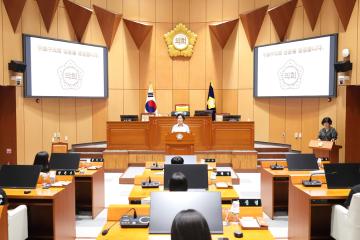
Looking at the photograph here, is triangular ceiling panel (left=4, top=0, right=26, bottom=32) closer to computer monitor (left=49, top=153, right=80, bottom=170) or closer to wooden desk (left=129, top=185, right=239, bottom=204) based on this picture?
computer monitor (left=49, top=153, right=80, bottom=170)

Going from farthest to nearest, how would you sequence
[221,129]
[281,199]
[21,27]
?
[221,129] → [21,27] → [281,199]

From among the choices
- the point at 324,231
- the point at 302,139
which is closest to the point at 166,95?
the point at 302,139

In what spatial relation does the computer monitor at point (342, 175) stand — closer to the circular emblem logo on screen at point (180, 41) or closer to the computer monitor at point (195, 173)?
the computer monitor at point (195, 173)

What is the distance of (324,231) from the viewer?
5762 millimetres

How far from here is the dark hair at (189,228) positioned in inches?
88.9

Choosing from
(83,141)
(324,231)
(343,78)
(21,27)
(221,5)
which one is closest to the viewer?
(324,231)

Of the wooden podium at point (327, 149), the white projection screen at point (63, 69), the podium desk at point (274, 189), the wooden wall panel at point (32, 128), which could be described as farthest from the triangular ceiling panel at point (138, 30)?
the podium desk at point (274, 189)

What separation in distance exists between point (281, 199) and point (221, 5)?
8.72 metres

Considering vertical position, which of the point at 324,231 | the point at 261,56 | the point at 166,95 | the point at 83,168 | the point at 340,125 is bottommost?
the point at 324,231

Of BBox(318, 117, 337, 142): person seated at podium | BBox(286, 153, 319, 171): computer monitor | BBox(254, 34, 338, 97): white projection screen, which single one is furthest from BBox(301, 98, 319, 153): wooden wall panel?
BBox(286, 153, 319, 171): computer monitor

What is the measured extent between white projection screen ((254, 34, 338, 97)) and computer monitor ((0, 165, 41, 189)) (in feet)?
27.7

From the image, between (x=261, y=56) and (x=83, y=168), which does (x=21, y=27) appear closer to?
(x=83, y=168)

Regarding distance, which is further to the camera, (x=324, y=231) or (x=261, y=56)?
(x=261, y=56)

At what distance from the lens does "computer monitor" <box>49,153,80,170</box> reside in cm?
719
